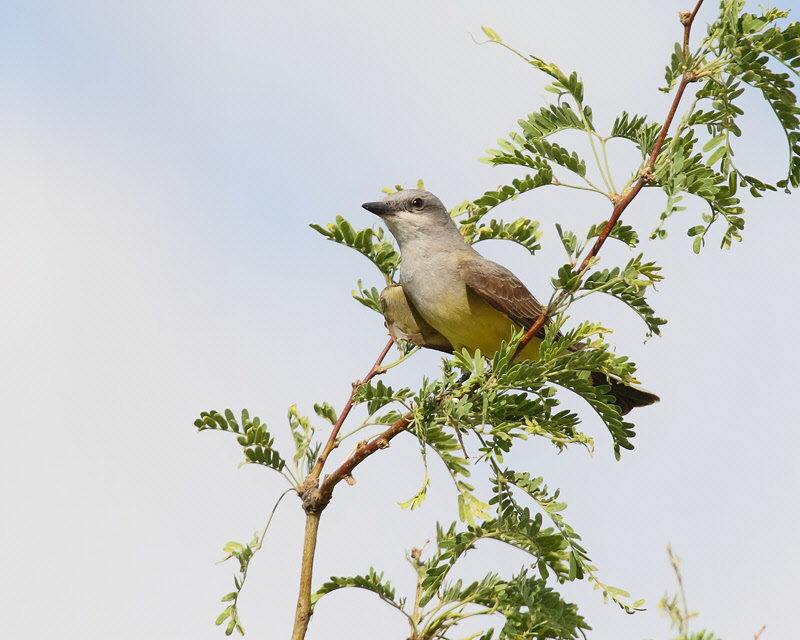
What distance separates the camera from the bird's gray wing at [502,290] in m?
5.33

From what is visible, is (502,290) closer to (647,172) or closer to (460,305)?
(460,305)

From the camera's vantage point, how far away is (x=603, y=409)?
3.69m

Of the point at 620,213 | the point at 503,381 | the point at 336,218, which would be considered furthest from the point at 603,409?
the point at 336,218

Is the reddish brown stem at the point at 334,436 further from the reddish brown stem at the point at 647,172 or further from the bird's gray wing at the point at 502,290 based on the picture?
the bird's gray wing at the point at 502,290

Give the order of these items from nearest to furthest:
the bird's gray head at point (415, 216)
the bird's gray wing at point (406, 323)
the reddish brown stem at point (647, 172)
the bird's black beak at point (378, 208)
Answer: the reddish brown stem at point (647, 172) < the bird's gray wing at point (406, 323) < the bird's gray head at point (415, 216) < the bird's black beak at point (378, 208)

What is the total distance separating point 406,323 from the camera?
5426 mm

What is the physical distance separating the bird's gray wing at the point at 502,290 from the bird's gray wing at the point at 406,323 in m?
0.40

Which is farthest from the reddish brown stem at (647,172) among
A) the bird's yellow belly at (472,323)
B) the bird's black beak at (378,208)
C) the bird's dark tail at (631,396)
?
the bird's black beak at (378,208)

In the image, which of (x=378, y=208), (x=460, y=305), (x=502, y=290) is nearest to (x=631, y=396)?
(x=502, y=290)

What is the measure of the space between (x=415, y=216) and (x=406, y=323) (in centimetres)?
102

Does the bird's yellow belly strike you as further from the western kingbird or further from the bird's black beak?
the bird's black beak

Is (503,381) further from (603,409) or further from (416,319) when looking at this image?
(416,319)

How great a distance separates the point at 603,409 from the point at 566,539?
588mm

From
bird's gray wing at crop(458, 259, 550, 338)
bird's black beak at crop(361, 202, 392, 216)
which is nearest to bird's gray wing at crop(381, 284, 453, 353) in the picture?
bird's gray wing at crop(458, 259, 550, 338)
